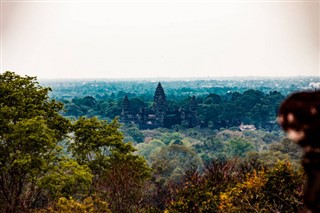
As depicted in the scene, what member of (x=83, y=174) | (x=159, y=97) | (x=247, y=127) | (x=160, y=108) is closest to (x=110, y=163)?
(x=83, y=174)

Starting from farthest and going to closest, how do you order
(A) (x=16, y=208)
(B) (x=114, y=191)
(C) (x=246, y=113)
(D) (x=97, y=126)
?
(C) (x=246, y=113) → (D) (x=97, y=126) → (B) (x=114, y=191) → (A) (x=16, y=208)

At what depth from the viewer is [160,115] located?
337 feet

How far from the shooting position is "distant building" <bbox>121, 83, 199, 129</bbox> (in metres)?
101

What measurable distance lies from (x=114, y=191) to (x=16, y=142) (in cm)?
493

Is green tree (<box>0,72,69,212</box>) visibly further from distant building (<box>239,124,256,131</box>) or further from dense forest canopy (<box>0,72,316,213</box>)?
distant building (<box>239,124,256,131</box>)

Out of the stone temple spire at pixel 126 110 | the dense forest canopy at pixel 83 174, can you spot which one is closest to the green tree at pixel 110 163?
the dense forest canopy at pixel 83 174

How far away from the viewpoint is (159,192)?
3412 cm

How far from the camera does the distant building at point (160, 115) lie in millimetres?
101438

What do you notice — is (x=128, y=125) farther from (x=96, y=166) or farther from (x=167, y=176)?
(x=96, y=166)

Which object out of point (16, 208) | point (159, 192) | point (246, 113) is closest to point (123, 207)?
point (16, 208)

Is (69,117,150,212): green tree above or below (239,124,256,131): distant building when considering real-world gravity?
above

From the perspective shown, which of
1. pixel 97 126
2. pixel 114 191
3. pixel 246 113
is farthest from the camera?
pixel 246 113

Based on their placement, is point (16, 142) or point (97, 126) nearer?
point (16, 142)

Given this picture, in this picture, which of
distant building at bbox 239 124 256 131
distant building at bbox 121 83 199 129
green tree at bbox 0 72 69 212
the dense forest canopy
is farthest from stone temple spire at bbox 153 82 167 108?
green tree at bbox 0 72 69 212
